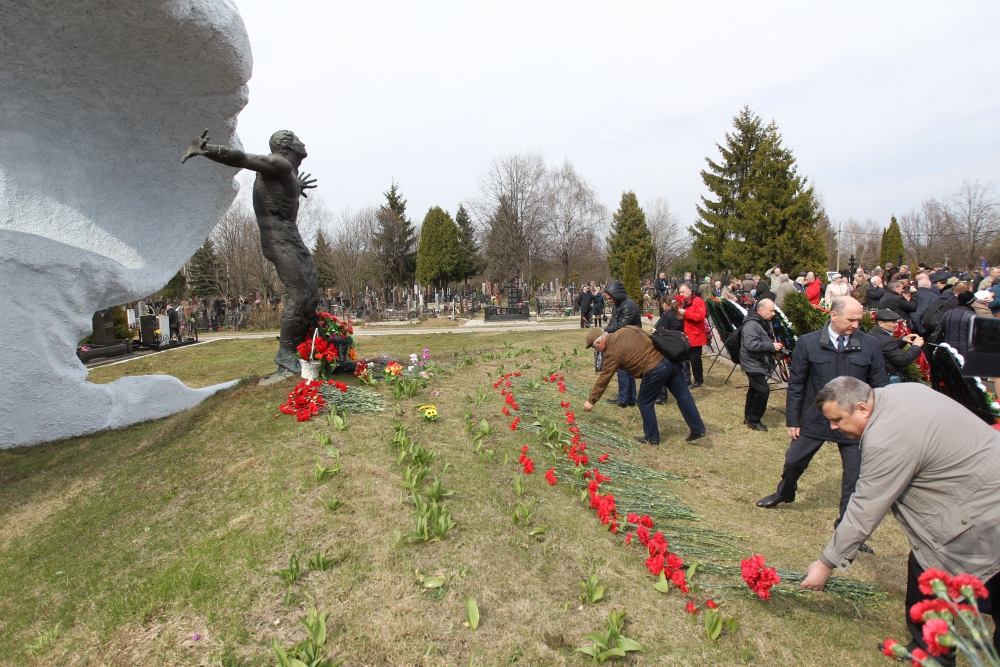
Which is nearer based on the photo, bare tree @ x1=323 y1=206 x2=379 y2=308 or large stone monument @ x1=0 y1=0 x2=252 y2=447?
large stone monument @ x1=0 y1=0 x2=252 y2=447

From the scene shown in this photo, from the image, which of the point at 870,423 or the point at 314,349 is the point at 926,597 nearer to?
the point at 870,423

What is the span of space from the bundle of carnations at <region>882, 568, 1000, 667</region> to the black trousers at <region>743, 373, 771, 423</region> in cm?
526

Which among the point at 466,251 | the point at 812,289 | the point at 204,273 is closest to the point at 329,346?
the point at 812,289

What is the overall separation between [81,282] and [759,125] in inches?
1459

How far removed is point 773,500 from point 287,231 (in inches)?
220

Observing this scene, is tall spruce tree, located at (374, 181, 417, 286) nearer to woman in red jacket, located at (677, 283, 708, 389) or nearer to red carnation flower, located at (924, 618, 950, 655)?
woman in red jacket, located at (677, 283, 708, 389)

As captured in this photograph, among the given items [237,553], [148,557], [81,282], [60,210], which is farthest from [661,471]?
[60,210]

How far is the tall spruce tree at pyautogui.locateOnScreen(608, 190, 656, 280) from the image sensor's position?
140 ft

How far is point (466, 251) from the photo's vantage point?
4078cm

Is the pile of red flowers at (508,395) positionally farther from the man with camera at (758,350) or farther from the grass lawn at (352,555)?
the man with camera at (758,350)

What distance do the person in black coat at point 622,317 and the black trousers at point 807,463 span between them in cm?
302

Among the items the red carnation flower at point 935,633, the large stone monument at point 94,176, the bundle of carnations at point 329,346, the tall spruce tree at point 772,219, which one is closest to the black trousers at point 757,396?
the bundle of carnations at point 329,346

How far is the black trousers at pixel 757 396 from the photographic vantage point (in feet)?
23.4

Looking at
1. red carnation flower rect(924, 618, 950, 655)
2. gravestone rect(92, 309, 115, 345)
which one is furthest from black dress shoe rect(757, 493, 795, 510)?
gravestone rect(92, 309, 115, 345)
